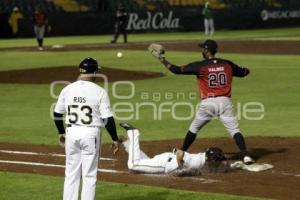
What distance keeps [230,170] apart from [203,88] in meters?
1.33

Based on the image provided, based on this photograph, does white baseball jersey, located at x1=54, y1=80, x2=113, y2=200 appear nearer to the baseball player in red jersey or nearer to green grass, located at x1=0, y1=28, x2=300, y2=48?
the baseball player in red jersey

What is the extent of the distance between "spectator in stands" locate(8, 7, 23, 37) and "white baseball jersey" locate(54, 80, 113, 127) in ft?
130

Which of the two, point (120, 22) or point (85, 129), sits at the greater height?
point (120, 22)

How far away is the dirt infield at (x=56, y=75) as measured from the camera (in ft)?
85.7

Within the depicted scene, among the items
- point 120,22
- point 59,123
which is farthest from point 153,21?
point 59,123

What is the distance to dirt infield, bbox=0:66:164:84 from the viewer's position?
26125 millimetres

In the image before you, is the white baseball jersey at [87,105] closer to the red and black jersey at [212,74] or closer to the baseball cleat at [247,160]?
the red and black jersey at [212,74]

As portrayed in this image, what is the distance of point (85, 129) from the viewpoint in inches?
349

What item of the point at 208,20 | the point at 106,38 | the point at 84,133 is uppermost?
the point at 208,20

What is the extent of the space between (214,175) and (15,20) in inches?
1553

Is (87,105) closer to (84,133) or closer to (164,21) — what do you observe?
(84,133)

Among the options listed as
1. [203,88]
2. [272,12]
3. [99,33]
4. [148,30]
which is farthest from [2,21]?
[203,88]

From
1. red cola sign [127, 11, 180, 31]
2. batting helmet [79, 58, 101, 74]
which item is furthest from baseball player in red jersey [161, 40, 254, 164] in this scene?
red cola sign [127, 11, 180, 31]

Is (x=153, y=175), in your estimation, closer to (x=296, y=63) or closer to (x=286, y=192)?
(x=286, y=192)
